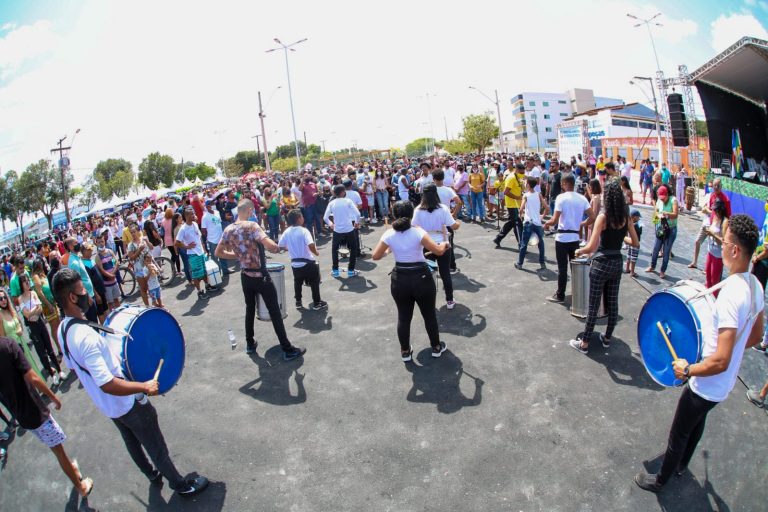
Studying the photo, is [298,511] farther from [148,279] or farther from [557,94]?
[557,94]

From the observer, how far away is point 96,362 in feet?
9.97

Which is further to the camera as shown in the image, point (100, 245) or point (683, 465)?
point (100, 245)

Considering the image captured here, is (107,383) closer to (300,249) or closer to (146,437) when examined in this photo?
(146,437)

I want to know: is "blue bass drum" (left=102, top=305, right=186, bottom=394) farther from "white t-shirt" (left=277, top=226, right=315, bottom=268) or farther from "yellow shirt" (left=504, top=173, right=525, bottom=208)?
"yellow shirt" (left=504, top=173, right=525, bottom=208)

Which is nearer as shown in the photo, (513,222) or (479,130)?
(513,222)

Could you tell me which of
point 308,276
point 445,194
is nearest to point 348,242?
point 308,276

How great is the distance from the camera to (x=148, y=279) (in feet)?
26.9

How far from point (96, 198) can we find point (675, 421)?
87.0m

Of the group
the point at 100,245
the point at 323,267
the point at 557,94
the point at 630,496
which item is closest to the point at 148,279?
the point at 100,245

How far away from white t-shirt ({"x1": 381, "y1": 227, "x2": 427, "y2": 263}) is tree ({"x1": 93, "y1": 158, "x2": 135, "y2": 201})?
271 feet

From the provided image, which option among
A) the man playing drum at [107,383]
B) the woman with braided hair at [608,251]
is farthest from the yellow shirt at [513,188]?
the man playing drum at [107,383]

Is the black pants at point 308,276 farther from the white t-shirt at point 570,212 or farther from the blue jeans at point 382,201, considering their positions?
the blue jeans at point 382,201

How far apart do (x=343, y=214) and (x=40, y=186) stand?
5892 cm

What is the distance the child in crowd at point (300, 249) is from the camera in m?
7.14
